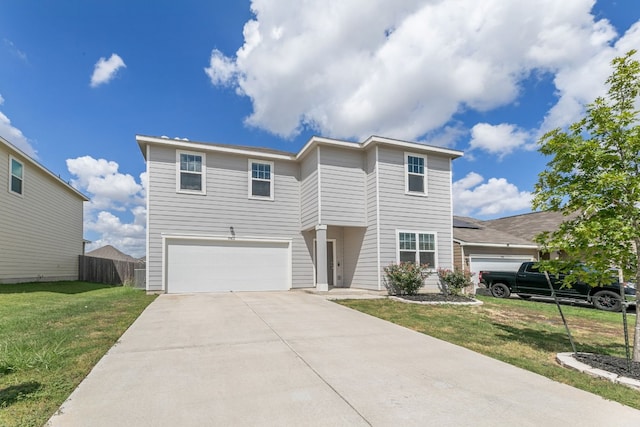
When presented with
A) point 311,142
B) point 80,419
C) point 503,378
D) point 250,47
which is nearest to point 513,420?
point 503,378

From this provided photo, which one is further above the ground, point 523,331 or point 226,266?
point 226,266

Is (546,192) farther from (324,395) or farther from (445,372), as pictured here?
(324,395)

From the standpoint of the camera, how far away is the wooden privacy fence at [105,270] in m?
18.5

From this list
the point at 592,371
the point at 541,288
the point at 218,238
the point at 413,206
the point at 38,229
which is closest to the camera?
the point at 592,371

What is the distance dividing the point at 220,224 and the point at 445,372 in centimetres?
Result: 1052

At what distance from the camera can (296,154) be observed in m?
14.3

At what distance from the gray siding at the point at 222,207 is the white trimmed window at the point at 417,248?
387 centimetres

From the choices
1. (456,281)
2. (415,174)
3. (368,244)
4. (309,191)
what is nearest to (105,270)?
(309,191)

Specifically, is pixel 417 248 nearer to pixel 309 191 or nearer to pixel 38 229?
pixel 309 191

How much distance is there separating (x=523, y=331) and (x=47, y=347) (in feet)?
26.7

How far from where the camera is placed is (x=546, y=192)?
5.20 m

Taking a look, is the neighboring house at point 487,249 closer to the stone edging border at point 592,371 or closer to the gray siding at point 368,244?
the gray siding at point 368,244

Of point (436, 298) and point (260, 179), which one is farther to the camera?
point (260, 179)

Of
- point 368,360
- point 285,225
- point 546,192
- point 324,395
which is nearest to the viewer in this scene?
point 324,395
